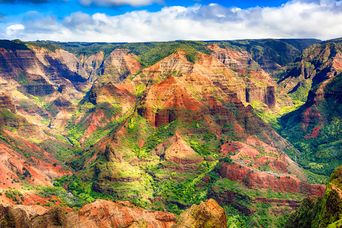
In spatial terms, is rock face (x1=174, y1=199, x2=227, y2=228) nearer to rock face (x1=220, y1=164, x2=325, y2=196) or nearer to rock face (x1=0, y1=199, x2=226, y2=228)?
rock face (x1=0, y1=199, x2=226, y2=228)

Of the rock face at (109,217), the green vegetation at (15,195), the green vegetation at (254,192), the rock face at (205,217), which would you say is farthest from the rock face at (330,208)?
the green vegetation at (15,195)

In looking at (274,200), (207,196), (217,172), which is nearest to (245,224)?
(274,200)

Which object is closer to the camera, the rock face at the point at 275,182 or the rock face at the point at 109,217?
the rock face at the point at 109,217

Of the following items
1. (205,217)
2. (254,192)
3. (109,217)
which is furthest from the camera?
(254,192)

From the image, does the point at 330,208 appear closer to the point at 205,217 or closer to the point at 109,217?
the point at 205,217

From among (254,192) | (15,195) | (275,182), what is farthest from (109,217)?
(275,182)

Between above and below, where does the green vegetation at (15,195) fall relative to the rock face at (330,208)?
below

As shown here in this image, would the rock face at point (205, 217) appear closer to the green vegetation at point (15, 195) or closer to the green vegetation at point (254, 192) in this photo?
the green vegetation at point (254, 192)

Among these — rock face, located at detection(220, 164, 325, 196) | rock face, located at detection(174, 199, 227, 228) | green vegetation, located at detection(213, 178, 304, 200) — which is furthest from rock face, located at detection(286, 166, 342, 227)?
rock face, located at detection(220, 164, 325, 196)

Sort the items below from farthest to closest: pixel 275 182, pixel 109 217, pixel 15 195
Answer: pixel 15 195 < pixel 275 182 < pixel 109 217
